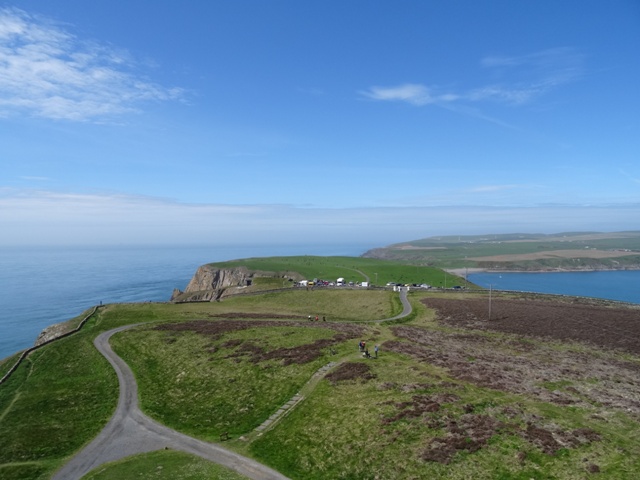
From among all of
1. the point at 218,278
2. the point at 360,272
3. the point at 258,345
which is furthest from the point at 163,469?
the point at 218,278

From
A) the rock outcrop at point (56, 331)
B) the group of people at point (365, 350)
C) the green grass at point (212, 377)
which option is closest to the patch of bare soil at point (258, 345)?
the green grass at point (212, 377)

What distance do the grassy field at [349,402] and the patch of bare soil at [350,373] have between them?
251mm

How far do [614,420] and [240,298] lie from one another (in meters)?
97.5

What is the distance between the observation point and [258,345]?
59.5 m

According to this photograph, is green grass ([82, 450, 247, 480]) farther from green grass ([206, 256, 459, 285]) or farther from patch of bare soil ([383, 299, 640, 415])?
green grass ([206, 256, 459, 285])

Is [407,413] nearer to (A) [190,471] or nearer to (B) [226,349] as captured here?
(A) [190,471]

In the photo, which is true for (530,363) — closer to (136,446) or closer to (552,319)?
(552,319)

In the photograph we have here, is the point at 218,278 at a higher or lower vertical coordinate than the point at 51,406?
higher

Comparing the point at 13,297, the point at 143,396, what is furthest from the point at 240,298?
the point at 13,297

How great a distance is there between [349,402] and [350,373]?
6987mm

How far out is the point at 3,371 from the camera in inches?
2298

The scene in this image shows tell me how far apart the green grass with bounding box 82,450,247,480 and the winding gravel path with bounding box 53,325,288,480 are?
2.69 feet

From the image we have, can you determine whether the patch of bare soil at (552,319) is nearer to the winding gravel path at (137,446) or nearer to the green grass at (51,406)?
the winding gravel path at (137,446)

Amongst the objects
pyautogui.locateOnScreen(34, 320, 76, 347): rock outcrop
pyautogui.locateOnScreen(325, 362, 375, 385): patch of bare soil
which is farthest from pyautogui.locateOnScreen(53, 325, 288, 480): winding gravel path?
pyautogui.locateOnScreen(34, 320, 76, 347): rock outcrop
